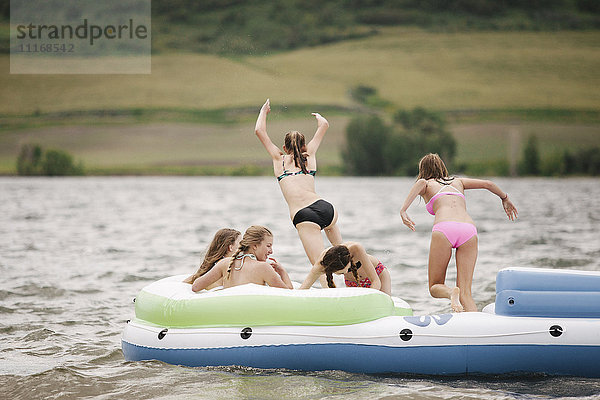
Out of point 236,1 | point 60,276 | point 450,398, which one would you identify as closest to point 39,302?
point 60,276

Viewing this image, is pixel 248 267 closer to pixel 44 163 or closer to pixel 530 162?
pixel 530 162

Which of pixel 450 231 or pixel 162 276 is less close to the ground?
pixel 450 231

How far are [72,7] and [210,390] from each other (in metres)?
85.5

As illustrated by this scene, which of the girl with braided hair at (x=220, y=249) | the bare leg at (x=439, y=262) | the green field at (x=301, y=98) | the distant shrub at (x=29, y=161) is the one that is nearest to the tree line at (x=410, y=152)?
the green field at (x=301, y=98)

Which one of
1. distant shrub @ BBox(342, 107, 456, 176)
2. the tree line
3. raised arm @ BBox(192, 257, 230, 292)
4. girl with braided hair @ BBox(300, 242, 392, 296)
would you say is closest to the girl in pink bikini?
girl with braided hair @ BBox(300, 242, 392, 296)

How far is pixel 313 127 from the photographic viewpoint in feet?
267

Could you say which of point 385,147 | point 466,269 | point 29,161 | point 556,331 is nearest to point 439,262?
point 466,269

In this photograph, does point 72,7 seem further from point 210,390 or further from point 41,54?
point 210,390

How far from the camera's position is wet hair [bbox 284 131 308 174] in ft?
20.7

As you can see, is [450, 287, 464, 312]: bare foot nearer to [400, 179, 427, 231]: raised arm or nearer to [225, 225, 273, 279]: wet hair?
[400, 179, 427, 231]: raised arm

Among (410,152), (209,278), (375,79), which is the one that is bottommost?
(209,278)

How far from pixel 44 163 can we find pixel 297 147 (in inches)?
2672

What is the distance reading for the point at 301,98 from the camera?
83250 millimetres

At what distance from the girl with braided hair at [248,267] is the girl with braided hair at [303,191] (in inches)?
19.8
